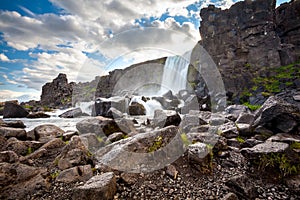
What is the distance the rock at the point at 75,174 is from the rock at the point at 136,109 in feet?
45.4

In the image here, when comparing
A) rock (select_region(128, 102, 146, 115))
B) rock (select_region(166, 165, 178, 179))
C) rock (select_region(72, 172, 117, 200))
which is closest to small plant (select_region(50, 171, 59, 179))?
rock (select_region(72, 172, 117, 200))

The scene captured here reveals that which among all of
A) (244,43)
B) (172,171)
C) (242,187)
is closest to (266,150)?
(242,187)

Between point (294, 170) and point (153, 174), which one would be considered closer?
point (294, 170)

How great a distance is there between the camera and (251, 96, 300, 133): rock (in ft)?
17.9

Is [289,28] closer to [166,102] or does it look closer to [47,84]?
[166,102]

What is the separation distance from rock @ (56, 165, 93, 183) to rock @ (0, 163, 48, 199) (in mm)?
354

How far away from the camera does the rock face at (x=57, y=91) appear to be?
49.3 meters

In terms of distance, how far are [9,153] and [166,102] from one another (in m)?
20.8

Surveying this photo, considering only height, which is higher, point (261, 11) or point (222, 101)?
point (261, 11)

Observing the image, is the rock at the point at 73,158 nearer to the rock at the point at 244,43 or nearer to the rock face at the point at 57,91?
Result: the rock at the point at 244,43

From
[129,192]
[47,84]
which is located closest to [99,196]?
[129,192]

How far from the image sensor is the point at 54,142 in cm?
589

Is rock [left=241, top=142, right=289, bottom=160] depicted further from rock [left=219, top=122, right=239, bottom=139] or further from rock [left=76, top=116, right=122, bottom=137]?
rock [left=76, top=116, right=122, bottom=137]

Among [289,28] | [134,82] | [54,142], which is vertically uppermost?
[289,28]
